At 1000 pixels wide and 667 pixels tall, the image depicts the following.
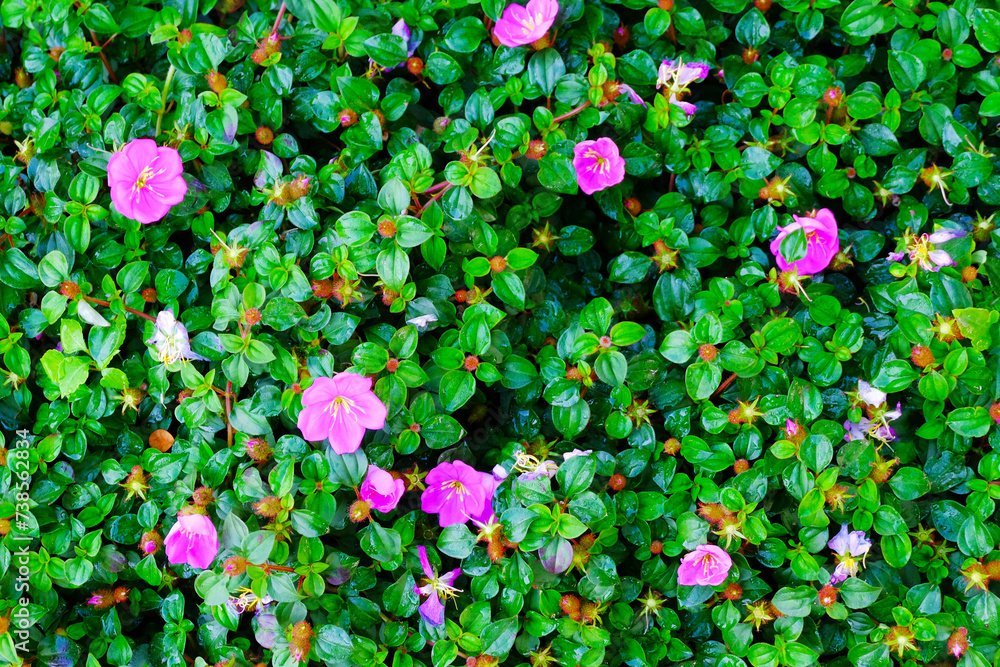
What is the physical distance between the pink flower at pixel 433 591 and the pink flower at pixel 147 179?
2.63 ft

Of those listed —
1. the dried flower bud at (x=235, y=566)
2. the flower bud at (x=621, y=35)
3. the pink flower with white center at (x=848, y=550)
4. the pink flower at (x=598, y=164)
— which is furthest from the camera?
the flower bud at (x=621, y=35)

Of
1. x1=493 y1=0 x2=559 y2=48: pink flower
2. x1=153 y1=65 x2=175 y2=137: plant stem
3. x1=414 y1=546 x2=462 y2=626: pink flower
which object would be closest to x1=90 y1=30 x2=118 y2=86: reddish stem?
x1=153 y1=65 x2=175 y2=137: plant stem

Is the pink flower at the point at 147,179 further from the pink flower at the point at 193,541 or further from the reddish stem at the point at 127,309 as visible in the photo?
the pink flower at the point at 193,541

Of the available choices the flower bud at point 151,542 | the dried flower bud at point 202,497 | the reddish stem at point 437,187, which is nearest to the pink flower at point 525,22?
the reddish stem at point 437,187

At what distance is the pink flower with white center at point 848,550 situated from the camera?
130cm

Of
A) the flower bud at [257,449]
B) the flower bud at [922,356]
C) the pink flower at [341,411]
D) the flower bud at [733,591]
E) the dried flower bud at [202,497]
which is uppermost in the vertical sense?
the pink flower at [341,411]

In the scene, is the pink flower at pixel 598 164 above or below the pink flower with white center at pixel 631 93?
below

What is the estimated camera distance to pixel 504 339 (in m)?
1.37

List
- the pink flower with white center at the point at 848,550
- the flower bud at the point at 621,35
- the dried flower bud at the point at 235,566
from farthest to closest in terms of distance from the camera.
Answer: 1. the flower bud at the point at 621,35
2. the pink flower with white center at the point at 848,550
3. the dried flower bud at the point at 235,566

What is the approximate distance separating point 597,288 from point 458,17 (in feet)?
2.06

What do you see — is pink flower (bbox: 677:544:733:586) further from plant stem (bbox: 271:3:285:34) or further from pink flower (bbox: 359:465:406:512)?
plant stem (bbox: 271:3:285:34)

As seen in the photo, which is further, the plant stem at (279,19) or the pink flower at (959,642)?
the plant stem at (279,19)

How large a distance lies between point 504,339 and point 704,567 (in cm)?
Answer: 53

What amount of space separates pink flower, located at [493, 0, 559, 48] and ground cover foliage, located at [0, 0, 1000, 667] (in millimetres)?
11
